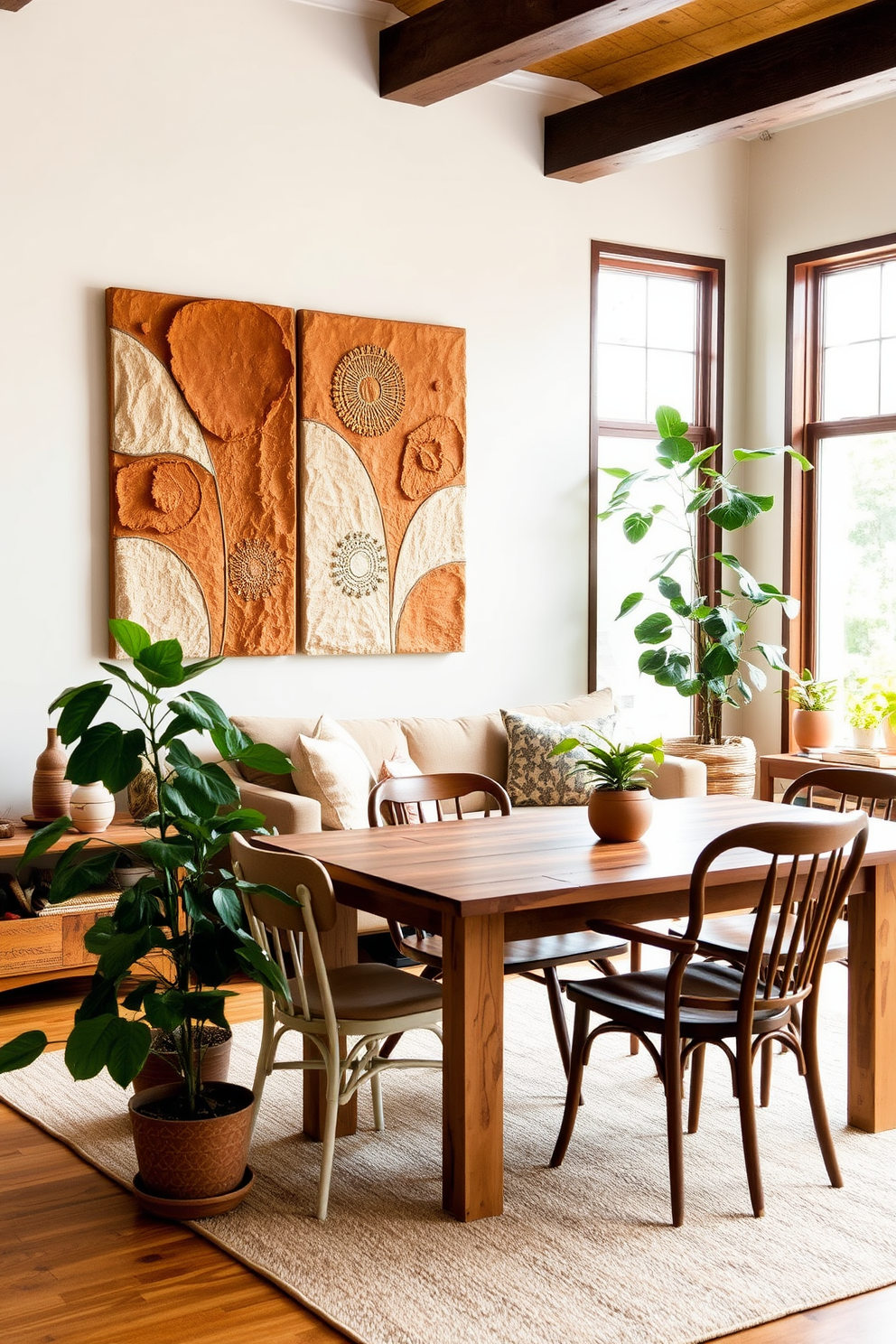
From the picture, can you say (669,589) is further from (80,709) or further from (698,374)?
(80,709)

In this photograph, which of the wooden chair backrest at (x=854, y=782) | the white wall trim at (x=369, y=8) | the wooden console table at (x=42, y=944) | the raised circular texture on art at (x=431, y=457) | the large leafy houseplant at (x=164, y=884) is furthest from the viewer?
the raised circular texture on art at (x=431, y=457)

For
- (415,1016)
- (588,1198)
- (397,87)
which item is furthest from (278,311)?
(588,1198)

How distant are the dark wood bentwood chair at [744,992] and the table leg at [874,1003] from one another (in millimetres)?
256

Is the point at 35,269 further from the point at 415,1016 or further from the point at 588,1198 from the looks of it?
the point at 588,1198

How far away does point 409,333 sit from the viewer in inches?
233

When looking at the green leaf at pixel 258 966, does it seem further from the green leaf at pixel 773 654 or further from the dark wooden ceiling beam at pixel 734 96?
the dark wooden ceiling beam at pixel 734 96

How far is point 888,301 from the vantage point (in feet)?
21.4

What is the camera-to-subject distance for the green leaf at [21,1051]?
2787 mm

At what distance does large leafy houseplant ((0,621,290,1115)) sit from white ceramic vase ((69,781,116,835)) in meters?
1.72

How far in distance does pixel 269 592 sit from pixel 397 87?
2.13 metres

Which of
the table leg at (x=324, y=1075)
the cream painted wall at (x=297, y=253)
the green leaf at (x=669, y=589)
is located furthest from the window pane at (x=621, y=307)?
the table leg at (x=324, y=1075)

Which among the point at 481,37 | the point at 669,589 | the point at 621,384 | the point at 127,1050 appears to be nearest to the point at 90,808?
the point at 127,1050

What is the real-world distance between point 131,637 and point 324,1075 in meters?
1.21

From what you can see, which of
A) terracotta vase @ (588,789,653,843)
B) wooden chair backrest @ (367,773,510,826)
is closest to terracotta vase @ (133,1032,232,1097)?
wooden chair backrest @ (367,773,510,826)
